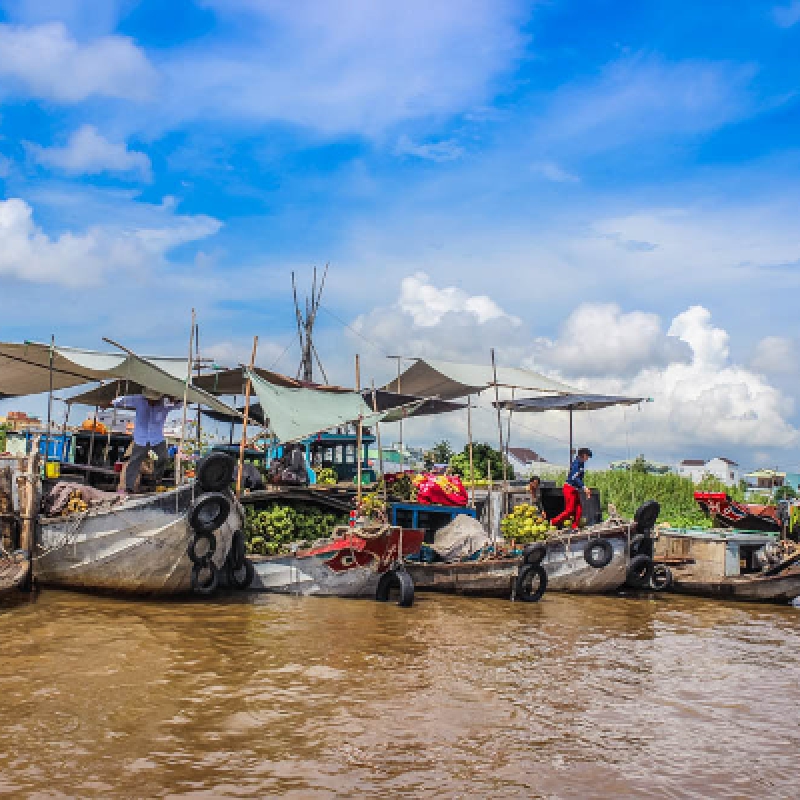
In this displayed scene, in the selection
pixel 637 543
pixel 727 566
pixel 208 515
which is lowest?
pixel 727 566

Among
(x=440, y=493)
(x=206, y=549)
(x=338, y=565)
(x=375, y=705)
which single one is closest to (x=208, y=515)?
(x=206, y=549)

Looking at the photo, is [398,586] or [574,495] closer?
[398,586]

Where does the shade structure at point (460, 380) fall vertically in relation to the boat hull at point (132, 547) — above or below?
above

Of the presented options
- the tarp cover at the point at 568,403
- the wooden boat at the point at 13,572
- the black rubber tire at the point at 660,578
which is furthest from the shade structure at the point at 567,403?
the wooden boat at the point at 13,572

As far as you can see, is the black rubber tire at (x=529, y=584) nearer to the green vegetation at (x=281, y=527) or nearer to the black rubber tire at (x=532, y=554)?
the black rubber tire at (x=532, y=554)

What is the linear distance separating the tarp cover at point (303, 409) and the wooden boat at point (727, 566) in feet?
20.7

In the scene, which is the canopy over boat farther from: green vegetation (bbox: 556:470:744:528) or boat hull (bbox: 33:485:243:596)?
green vegetation (bbox: 556:470:744:528)

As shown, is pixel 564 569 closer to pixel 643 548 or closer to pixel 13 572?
pixel 643 548

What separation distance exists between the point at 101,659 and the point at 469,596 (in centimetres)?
658

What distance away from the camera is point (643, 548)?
1361 cm

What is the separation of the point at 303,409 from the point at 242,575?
3.12 meters

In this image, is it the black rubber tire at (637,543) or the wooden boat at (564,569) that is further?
the black rubber tire at (637,543)

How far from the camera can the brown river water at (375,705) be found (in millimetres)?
4742

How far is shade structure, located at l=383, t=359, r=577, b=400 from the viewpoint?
1582 centimetres
